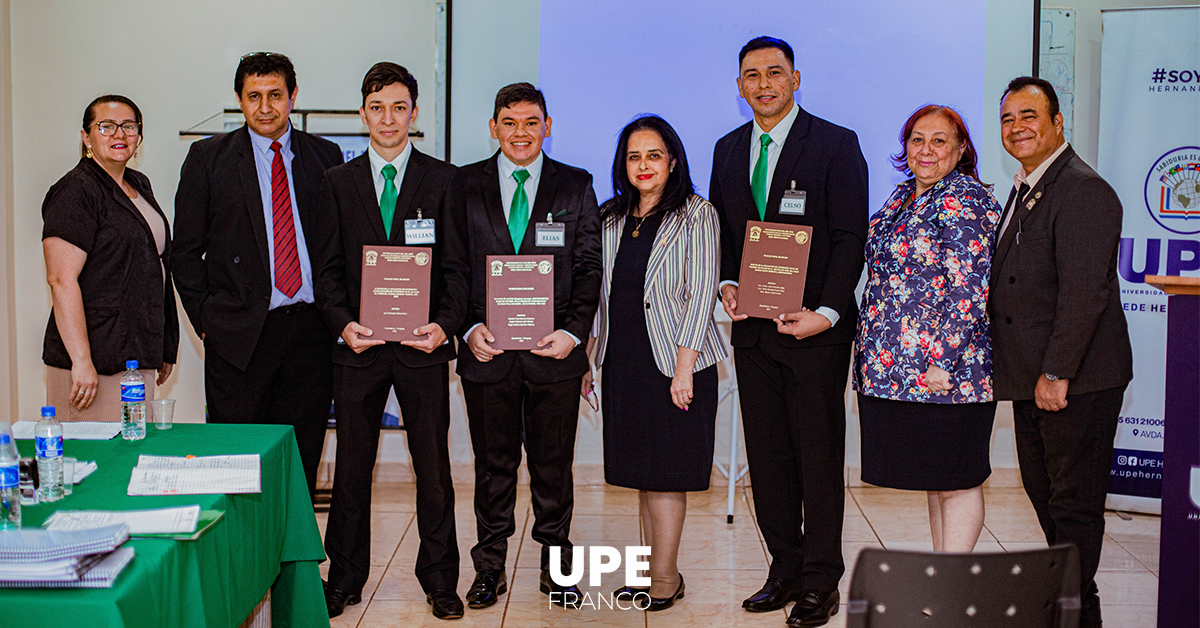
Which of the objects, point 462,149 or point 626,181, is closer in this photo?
point 626,181

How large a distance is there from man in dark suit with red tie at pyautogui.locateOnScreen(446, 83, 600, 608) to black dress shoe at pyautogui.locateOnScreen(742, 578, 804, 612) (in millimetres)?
777

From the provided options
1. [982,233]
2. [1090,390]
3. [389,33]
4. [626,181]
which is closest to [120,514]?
[626,181]

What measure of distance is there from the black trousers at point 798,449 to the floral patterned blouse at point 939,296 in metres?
0.26

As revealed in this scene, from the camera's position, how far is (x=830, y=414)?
3.31 meters

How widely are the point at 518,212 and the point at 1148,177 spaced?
354cm

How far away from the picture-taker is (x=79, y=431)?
264cm

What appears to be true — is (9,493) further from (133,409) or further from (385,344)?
(385,344)

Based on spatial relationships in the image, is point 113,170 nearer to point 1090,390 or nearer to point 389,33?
point 389,33

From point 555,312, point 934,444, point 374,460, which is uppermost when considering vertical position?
point 555,312

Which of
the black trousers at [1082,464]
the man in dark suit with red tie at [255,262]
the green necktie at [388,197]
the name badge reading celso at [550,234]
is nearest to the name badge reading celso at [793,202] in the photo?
the name badge reading celso at [550,234]

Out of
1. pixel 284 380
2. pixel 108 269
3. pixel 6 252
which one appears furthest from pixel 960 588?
pixel 6 252

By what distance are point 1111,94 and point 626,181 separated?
10.1ft

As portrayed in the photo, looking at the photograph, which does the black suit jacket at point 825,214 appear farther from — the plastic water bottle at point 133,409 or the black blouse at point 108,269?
the black blouse at point 108,269

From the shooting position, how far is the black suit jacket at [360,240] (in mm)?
3248
